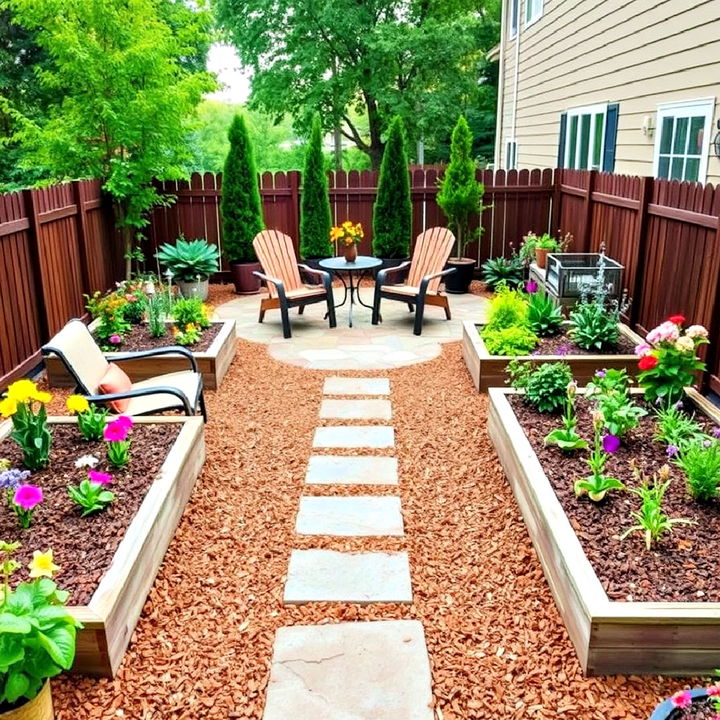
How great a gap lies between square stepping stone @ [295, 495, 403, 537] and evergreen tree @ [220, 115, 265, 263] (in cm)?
561

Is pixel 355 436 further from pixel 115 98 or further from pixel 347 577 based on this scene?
pixel 115 98

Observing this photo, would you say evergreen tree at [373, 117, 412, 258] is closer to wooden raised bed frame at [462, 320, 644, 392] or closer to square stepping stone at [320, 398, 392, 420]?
wooden raised bed frame at [462, 320, 644, 392]

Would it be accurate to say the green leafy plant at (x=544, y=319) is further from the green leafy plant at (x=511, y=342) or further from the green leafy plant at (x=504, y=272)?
the green leafy plant at (x=504, y=272)

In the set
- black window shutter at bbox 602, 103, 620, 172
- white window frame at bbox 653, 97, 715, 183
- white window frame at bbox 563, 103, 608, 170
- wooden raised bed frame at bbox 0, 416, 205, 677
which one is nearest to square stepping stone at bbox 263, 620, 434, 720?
wooden raised bed frame at bbox 0, 416, 205, 677

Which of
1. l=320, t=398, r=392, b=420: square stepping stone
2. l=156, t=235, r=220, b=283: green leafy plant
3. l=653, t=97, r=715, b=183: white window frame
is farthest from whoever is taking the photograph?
l=156, t=235, r=220, b=283: green leafy plant

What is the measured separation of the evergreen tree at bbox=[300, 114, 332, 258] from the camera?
29.0 feet

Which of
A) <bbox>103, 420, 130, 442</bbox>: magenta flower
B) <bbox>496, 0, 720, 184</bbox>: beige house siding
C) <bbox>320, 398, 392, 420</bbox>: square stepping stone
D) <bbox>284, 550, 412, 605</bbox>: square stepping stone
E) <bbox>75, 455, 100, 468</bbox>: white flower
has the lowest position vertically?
<bbox>320, 398, 392, 420</bbox>: square stepping stone

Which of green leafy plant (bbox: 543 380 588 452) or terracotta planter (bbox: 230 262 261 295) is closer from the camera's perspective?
green leafy plant (bbox: 543 380 588 452)

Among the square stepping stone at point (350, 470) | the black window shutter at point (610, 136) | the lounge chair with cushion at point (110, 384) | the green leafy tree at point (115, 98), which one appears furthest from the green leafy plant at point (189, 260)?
the black window shutter at point (610, 136)

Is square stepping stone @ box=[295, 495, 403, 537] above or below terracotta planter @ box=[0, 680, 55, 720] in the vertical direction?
below

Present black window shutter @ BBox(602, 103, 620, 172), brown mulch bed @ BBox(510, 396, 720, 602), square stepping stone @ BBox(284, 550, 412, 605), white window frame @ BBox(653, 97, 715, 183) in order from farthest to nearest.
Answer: black window shutter @ BBox(602, 103, 620, 172), white window frame @ BBox(653, 97, 715, 183), square stepping stone @ BBox(284, 550, 412, 605), brown mulch bed @ BBox(510, 396, 720, 602)

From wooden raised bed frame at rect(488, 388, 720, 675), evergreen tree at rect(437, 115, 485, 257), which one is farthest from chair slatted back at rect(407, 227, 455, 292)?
wooden raised bed frame at rect(488, 388, 720, 675)

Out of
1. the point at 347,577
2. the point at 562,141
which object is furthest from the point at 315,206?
the point at 347,577

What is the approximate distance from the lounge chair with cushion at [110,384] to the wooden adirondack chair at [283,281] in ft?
7.96
